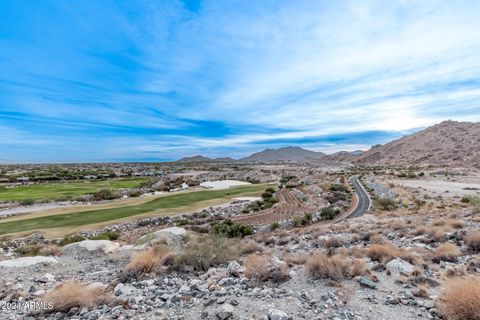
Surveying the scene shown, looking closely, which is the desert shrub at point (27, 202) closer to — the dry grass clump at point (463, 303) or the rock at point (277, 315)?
the rock at point (277, 315)

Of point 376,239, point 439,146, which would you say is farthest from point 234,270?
point 439,146

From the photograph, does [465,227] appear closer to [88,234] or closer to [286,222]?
[286,222]

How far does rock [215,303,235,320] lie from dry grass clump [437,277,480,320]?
4.11 m

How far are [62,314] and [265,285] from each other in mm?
4851

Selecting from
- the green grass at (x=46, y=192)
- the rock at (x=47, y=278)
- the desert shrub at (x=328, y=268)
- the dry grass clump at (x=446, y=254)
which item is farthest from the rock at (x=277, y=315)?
the green grass at (x=46, y=192)

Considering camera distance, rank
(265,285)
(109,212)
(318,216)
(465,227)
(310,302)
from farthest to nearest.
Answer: (109,212), (318,216), (465,227), (265,285), (310,302)

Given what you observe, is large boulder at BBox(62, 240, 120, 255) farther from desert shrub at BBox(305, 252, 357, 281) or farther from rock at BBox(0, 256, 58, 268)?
desert shrub at BBox(305, 252, 357, 281)

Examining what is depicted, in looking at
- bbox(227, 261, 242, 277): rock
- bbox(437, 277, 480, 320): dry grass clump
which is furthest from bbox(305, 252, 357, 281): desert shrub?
bbox(437, 277, 480, 320): dry grass clump

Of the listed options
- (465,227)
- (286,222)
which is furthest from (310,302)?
(286,222)

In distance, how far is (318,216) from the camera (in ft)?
90.8

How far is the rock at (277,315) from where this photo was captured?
557 cm

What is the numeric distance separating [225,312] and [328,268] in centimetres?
331

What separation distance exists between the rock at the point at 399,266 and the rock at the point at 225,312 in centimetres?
490

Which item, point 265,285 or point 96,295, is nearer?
point 96,295
